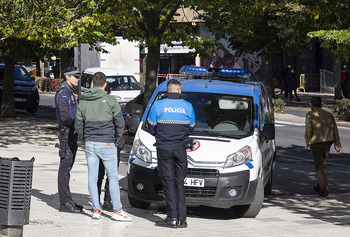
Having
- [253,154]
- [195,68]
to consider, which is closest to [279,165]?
Result: [195,68]

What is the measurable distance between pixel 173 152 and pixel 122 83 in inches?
703

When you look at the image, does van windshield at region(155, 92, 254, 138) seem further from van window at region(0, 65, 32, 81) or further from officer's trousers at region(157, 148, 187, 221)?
van window at region(0, 65, 32, 81)

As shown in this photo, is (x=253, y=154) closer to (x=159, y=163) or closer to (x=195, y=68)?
(x=159, y=163)

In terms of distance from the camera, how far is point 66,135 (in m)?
9.00

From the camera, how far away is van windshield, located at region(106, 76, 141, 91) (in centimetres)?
2583

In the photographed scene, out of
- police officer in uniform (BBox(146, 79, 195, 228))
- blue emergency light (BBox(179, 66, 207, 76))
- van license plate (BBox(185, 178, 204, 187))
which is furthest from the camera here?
blue emergency light (BBox(179, 66, 207, 76))

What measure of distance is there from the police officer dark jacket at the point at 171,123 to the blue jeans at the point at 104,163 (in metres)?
0.58

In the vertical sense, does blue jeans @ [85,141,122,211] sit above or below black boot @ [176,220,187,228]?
above

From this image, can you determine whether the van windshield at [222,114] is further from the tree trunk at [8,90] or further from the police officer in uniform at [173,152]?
the tree trunk at [8,90]

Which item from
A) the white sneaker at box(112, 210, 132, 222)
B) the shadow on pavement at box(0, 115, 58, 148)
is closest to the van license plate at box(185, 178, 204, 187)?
the white sneaker at box(112, 210, 132, 222)

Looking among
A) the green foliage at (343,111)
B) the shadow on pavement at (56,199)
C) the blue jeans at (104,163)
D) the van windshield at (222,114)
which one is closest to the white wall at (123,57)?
the green foliage at (343,111)

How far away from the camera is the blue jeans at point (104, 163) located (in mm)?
8578

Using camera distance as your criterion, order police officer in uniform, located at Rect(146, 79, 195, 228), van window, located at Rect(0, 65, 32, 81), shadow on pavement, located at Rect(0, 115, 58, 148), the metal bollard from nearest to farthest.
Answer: the metal bollard < police officer in uniform, located at Rect(146, 79, 195, 228) < shadow on pavement, located at Rect(0, 115, 58, 148) < van window, located at Rect(0, 65, 32, 81)

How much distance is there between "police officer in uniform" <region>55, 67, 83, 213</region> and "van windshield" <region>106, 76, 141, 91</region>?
16494mm
